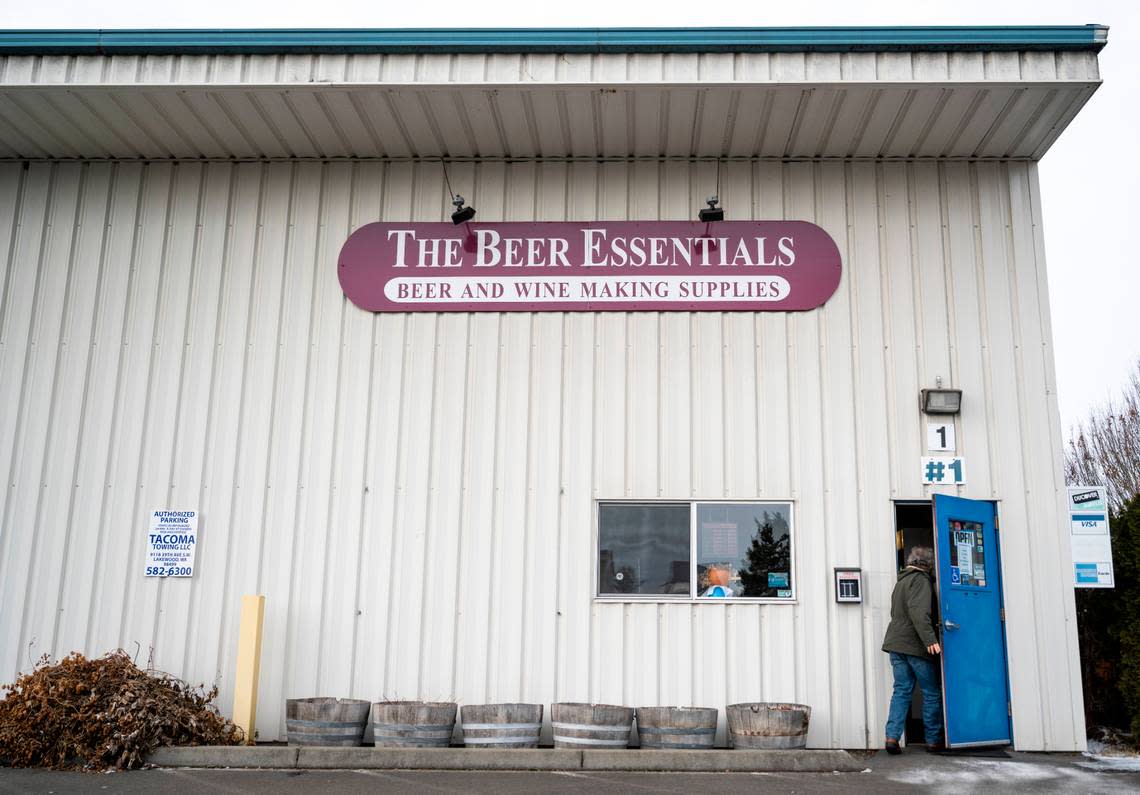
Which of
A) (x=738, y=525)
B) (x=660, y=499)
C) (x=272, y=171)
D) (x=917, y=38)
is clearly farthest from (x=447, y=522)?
(x=917, y=38)

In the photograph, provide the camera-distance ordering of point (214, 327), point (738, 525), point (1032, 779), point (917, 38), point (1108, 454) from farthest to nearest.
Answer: point (1108, 454) → point (214, 327) → point (738, 525) → point (917, 38) → point (1032, 779)

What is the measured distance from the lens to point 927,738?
9.02 metres

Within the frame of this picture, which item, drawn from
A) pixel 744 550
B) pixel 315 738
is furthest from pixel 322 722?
pixel 744 550

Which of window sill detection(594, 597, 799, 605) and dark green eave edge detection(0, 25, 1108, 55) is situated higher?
dark green eave edge detection(0, 25, 1108, 55)

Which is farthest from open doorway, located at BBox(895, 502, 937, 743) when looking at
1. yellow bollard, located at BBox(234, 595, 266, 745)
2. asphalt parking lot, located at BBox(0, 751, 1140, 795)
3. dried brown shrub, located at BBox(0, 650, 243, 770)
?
dried brown shrub, located at BBox(0, 650, 243, 770)

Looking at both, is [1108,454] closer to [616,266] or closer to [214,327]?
[616,266]

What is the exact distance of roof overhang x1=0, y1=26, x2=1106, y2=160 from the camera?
9.05 m

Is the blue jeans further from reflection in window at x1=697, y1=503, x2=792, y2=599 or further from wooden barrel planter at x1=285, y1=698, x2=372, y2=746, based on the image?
wooden barrel planter at x1=285, y1=698, x2=372, y2=746

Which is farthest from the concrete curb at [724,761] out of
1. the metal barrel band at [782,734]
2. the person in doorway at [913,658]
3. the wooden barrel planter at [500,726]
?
the person in doorway at [913,658]

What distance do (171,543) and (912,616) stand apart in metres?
7.00

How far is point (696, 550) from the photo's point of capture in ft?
31.7

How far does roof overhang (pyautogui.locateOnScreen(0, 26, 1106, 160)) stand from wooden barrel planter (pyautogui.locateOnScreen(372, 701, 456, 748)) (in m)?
5.50

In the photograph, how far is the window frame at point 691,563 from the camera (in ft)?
31.2

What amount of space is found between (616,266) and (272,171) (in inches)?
150
